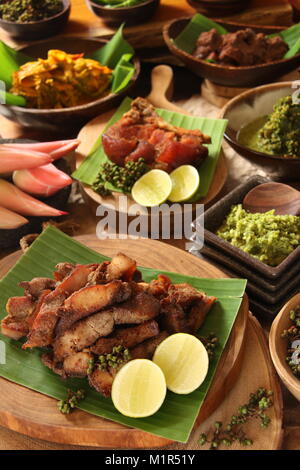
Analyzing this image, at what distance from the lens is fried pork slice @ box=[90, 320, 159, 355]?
8.18 ft

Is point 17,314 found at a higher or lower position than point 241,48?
lower

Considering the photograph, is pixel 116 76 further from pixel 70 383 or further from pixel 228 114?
pixel 70 383

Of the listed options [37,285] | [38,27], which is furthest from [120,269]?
[38,27]

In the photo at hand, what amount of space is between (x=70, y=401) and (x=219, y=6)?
4.24 meters

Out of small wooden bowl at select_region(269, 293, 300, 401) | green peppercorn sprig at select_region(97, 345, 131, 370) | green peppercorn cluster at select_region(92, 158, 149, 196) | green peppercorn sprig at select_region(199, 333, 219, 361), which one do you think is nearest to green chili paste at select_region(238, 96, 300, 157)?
green peppercorn cluster at select_region(92, 158, 149, 196)

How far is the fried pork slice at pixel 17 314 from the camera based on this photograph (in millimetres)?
2698

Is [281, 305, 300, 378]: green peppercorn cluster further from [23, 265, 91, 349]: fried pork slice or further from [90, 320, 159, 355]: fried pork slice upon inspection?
[23, 265, 91, 349]: fried pork slice

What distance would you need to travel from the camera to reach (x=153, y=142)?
3.79m

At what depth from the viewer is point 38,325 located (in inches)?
99.8

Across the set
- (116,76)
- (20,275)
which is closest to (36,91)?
(116,76)

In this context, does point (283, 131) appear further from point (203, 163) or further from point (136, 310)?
point (136, 310)

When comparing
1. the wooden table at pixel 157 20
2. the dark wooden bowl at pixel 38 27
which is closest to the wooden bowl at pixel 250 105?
the wooden table at pixel 157 20

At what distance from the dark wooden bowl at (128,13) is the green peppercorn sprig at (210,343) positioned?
3.67m

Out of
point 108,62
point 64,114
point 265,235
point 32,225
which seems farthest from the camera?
point 108,62
